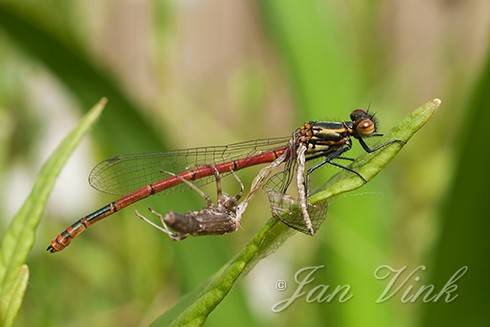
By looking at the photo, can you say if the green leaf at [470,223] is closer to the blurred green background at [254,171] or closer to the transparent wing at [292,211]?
the blurred green background at [254,171]

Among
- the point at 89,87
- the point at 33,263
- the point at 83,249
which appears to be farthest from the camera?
the point at 83,249

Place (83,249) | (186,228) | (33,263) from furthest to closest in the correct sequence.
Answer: (83,249), (33,263), (186,228)

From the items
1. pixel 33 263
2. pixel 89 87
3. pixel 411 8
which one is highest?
pixel 411 8

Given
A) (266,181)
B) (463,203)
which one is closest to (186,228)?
(266,181)

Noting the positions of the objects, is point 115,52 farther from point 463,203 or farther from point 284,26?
point 463,203

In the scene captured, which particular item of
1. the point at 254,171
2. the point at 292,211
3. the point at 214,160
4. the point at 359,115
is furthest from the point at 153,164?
the point at 254,171

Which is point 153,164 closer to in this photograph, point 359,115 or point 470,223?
point 359,115

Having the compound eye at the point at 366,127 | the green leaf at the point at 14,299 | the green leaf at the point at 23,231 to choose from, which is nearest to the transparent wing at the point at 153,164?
the compound eye at the point at 366,127

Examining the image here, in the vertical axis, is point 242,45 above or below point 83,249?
above
